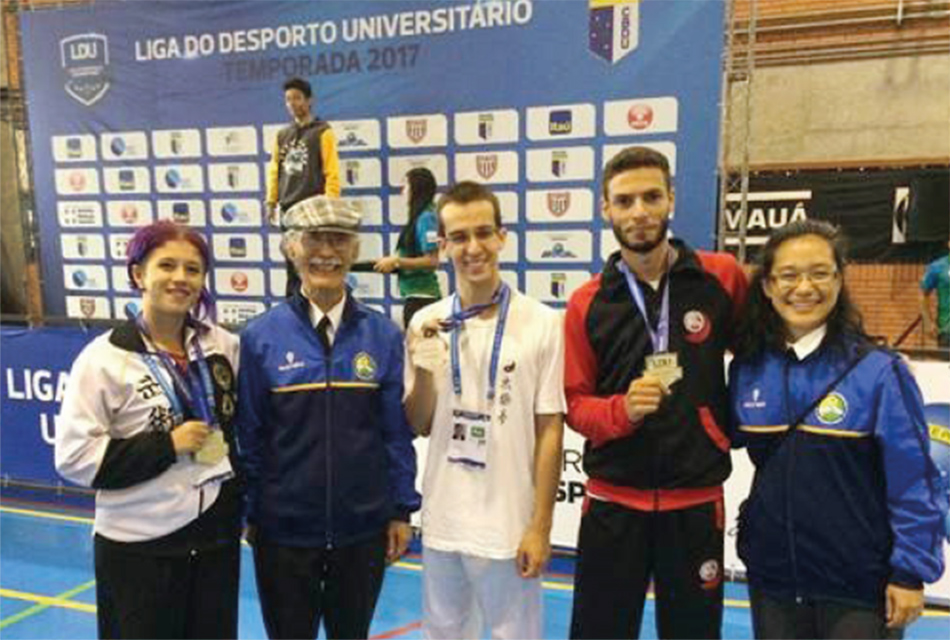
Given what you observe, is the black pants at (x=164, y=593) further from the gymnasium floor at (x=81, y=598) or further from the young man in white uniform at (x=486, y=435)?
the gymnasium floor at (x=81, y=598)

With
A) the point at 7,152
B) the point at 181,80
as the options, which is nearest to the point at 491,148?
the point at 181,80

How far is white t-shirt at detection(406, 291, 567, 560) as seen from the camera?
89.0 inches

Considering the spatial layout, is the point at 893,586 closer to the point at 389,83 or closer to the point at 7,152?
the point at 389,83

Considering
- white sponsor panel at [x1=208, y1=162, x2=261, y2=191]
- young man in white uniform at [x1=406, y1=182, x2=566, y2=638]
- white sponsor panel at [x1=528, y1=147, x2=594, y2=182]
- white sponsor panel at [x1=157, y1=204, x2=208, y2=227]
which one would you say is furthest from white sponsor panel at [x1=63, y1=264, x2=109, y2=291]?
young man in white uniform at [x1=406, y1=182, x2=566, y2=638]

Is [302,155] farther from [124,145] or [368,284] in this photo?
[124,145]

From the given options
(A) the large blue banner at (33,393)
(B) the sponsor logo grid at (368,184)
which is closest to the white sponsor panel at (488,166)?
(B) the sponsor logo grid at (368,184)

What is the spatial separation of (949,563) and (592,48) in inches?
146

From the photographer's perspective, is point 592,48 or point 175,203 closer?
point 592,48

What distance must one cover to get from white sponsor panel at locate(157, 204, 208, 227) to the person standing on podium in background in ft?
2.72

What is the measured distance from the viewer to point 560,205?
5.50m

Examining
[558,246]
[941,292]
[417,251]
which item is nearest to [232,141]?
[417,251]

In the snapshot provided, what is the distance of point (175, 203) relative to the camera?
22.0 ft

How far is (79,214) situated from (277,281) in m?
2.08

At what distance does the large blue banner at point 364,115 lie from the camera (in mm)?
5121
